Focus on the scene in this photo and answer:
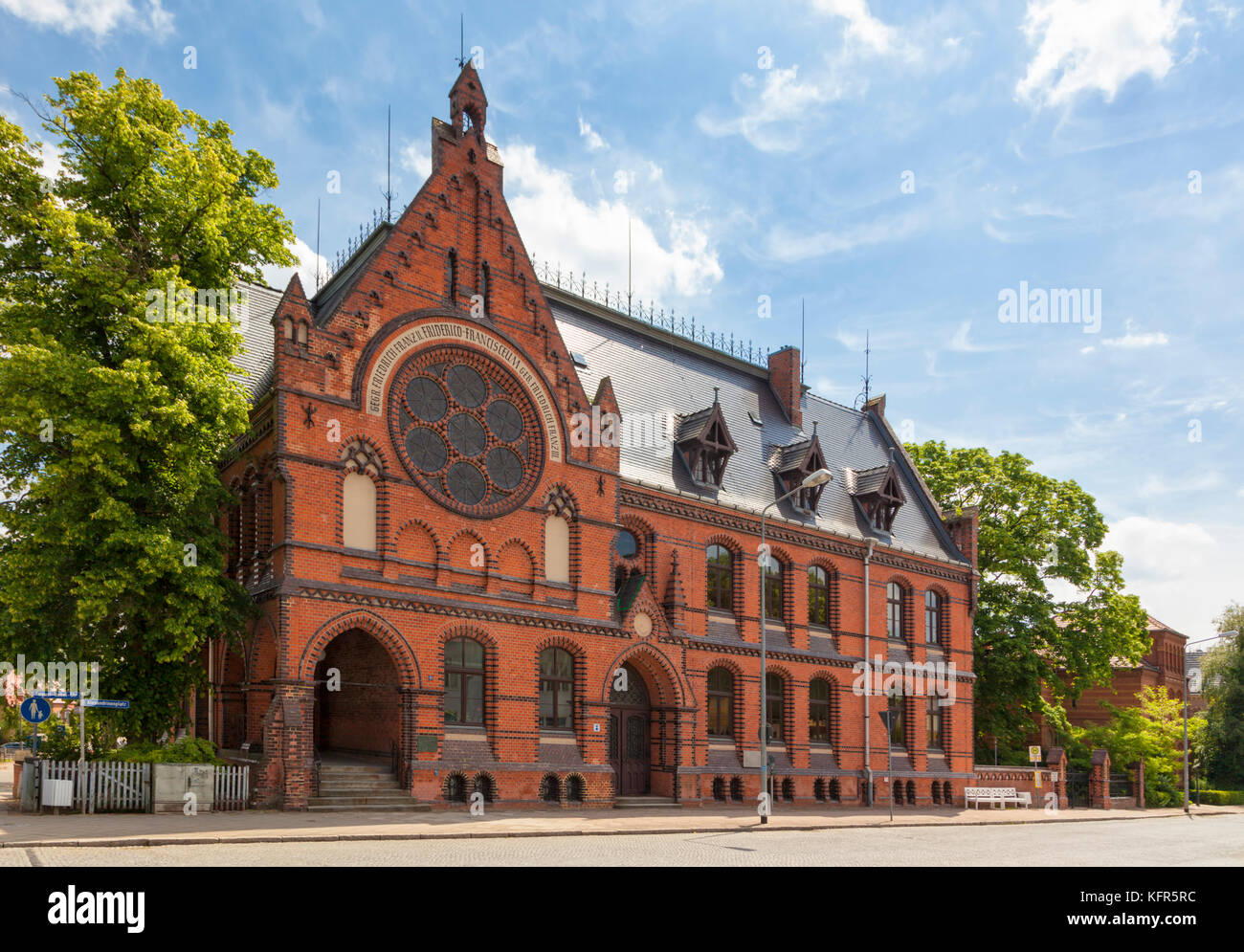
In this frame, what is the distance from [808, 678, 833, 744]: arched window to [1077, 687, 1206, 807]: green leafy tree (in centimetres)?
2281

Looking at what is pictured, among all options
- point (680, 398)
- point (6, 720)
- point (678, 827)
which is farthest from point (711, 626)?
point (6, 720)

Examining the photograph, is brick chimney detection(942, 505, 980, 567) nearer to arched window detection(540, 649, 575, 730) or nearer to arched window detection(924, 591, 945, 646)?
arched window detection(924, 591, 945, 646)

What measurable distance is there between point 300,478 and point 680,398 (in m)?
15.3

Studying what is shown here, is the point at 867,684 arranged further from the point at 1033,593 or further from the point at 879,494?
the point at 1033,593

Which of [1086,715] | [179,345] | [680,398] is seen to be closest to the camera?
[179,345]

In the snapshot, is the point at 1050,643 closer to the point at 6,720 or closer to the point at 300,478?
the point at 300,478

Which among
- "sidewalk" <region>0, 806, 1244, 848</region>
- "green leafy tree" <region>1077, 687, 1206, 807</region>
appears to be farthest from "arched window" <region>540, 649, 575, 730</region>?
"green leafy tree" <region>1077, 687, 1206, 807</region>

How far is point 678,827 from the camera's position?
22.8 metres

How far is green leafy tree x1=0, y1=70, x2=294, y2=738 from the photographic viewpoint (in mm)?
20672

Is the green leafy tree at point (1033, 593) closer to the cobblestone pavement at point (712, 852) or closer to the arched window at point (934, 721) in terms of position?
the arched window at point (934, 721)

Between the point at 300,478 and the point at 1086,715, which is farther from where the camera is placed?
the point at 1086,715

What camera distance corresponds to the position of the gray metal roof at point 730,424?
3306 cm

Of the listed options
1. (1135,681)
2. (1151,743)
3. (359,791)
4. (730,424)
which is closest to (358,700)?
(359,791)

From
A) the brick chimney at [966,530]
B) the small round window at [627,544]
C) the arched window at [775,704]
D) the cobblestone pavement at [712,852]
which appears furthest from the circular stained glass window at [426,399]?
the brick chimney at [966,530]
